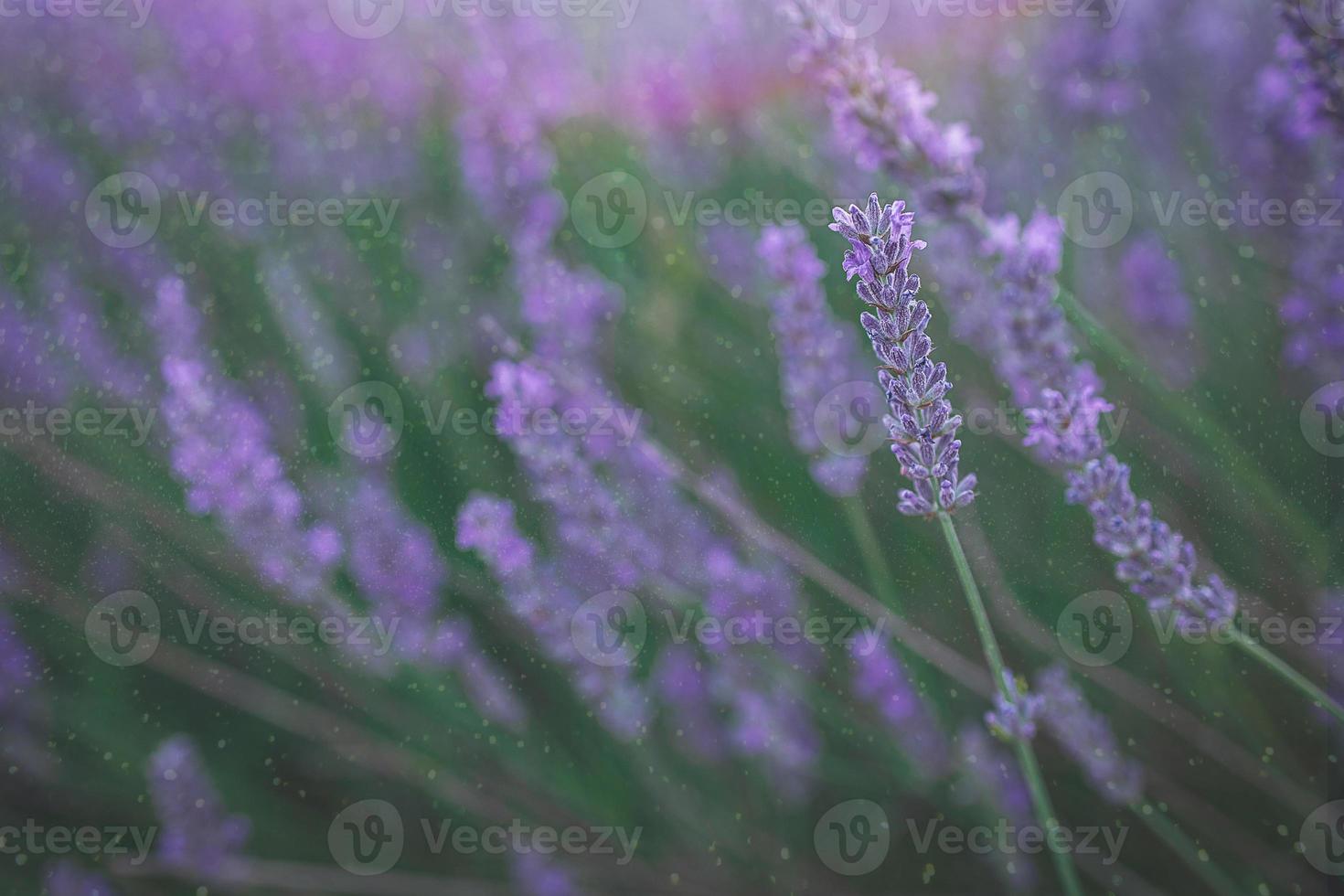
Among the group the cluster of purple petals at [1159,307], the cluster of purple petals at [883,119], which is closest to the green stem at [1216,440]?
the cluster of purple petals at [1159,307]

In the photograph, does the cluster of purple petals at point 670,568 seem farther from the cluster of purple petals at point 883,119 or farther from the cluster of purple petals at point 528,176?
the cluster of purple petals at point 883,119

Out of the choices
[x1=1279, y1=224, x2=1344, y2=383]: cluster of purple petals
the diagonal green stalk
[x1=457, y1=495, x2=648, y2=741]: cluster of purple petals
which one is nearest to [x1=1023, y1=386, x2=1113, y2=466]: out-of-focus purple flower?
the diagonal green stalk

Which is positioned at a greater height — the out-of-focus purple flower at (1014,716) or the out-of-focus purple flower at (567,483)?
the out-of-focus purple flower at (567,483)

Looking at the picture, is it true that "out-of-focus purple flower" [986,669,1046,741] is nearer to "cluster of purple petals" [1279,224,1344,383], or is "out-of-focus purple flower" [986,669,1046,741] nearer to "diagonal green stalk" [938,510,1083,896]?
"diagonal green stalk" [938,510,1083,896]

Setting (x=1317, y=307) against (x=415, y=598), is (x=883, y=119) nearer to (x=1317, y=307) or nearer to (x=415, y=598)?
(x=1317, y=307)

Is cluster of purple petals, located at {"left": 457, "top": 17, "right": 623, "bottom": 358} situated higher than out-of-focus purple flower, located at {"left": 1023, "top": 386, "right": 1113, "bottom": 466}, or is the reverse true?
cluster of purple petals, located at {"left": 457, "top": 17, "right": 623, "bottom": 358}

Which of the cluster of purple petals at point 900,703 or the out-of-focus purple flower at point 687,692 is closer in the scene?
the cluster of purple petals at point 900,703

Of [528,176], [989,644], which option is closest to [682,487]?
[528,176]

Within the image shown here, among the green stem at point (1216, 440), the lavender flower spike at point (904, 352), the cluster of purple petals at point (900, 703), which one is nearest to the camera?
the lavender flower spike at point (904, 352)

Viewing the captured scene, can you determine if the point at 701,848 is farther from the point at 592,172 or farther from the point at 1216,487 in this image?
the point at 592,172
